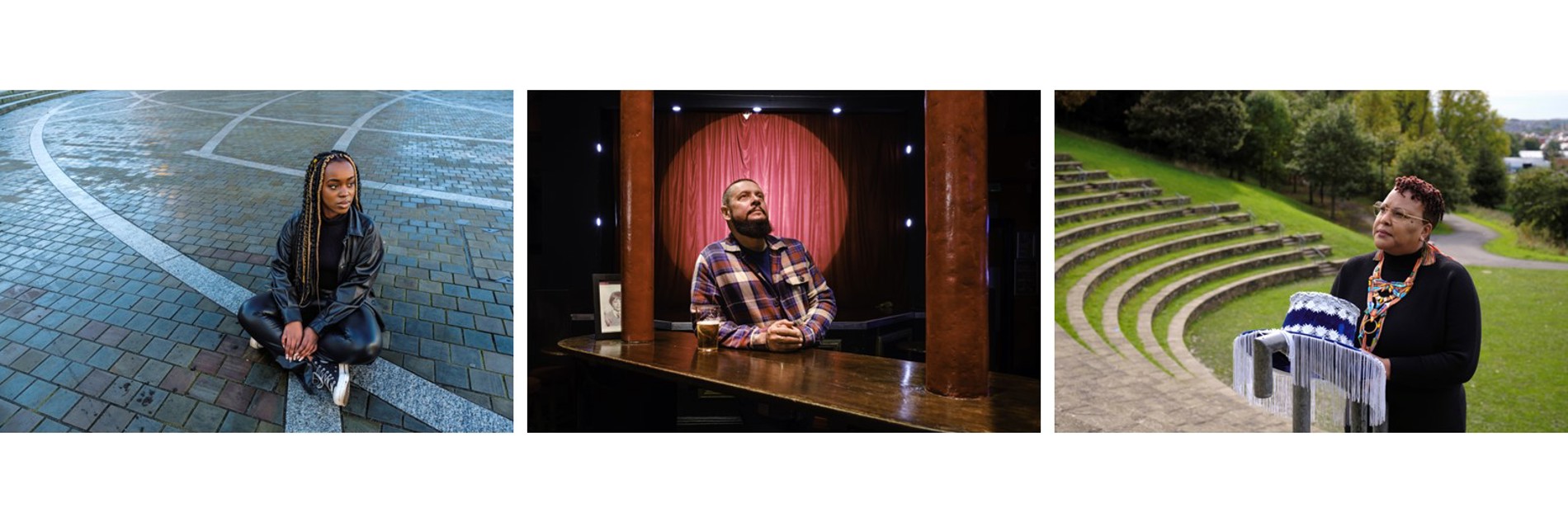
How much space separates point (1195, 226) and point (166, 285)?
6321 millimetres

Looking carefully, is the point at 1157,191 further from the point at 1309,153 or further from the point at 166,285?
the point at 166,285

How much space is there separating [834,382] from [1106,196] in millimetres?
3261

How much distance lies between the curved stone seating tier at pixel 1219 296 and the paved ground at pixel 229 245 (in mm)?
4123

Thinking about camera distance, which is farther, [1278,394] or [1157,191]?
[1157,191]

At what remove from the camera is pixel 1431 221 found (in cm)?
401

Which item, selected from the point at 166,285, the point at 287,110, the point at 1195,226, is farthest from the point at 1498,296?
the point at 166,285

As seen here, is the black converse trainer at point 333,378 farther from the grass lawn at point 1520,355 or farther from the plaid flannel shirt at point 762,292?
the grass lawn at point 1520,355

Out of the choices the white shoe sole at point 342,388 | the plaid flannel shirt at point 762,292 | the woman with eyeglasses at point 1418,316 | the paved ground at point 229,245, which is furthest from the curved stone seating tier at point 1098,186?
the white shoe sole at point 342,388

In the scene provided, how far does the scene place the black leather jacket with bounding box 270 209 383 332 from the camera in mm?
4973

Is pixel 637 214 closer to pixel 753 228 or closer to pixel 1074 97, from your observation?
pixel 753 228

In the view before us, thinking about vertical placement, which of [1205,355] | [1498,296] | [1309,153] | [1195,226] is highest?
[1309,153]

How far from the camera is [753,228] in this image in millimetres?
5008

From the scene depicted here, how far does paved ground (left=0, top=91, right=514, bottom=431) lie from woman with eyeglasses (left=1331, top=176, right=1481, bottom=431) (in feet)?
13.9

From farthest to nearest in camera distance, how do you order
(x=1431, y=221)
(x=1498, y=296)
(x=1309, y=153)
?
(x=1309, y=153)
(x=1498, y=296)
(x=1431, y=221)
